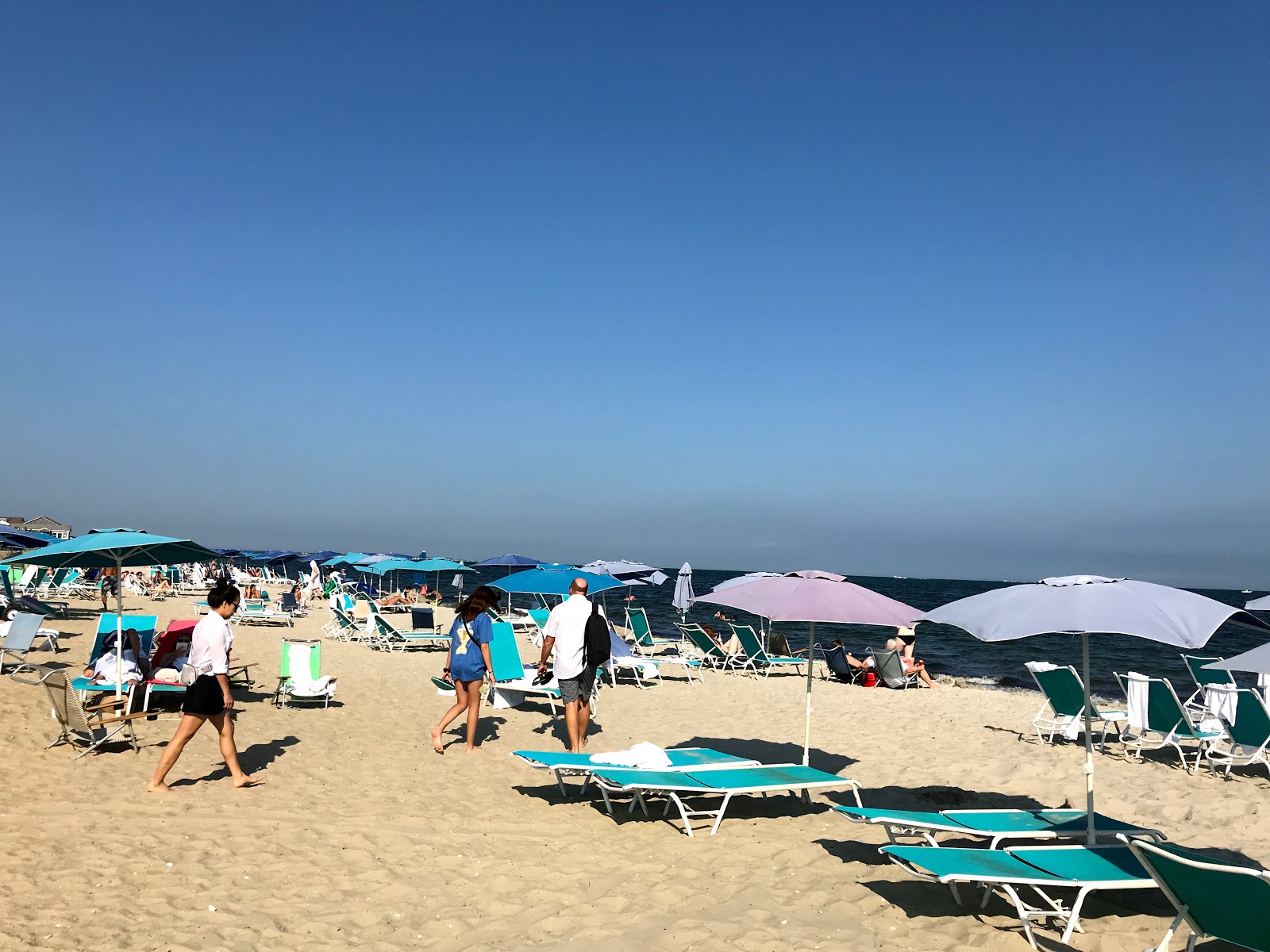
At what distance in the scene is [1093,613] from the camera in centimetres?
424

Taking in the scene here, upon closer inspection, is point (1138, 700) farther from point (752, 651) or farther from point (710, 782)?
point (752, 651)

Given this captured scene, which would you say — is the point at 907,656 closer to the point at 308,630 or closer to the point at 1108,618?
the point at 1108,618

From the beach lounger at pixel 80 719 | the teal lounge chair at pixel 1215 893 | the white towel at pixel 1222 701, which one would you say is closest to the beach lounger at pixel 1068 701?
the white towel at pixel 1222 701

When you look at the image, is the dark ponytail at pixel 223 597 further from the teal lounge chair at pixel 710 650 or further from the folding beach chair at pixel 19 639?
the teal lounge chair at pixel 710 650

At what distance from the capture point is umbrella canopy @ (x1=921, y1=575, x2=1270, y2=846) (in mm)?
4020

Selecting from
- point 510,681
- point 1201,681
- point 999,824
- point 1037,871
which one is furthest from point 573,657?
point 1201,681

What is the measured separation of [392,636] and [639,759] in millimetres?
10991

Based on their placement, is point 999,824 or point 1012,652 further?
point 1012,652

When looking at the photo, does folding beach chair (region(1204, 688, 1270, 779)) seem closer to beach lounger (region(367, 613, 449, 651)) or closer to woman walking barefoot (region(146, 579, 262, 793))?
woman walking barefoot (region(146, 579, 262, 793))

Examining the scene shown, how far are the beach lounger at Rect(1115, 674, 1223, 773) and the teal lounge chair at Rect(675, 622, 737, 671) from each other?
7.82 meters

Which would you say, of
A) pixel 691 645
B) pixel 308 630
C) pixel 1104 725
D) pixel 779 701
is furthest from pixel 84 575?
pixel 1104 725

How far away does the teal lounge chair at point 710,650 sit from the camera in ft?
52.5

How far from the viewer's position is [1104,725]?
1005 centimetres

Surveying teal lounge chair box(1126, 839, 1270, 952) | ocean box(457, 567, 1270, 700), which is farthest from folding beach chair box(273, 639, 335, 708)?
ocean box(457, 567, 1270, 700)
